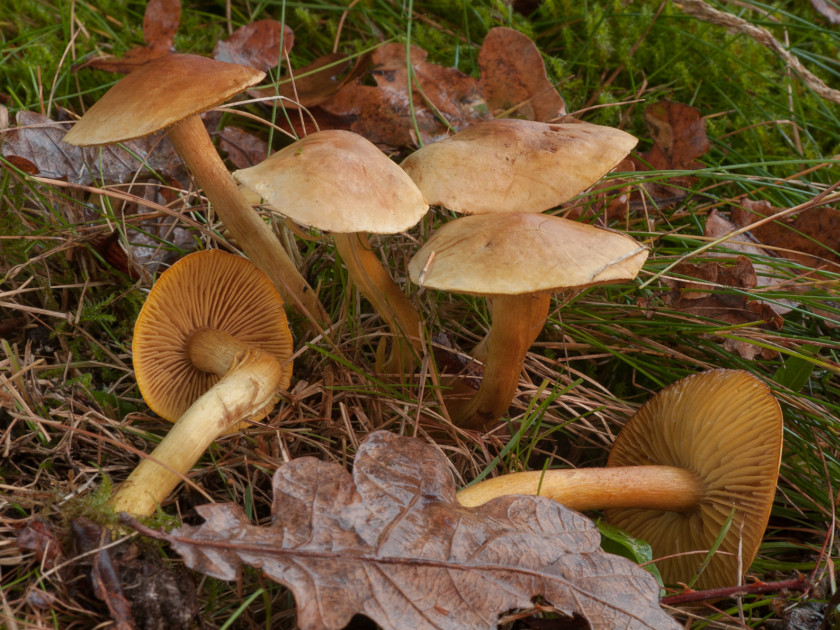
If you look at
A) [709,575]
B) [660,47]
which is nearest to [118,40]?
[660,47]

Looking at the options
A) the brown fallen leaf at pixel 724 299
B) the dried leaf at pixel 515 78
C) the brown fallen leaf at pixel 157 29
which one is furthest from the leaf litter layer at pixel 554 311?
the dried leaf at pixel 515 78

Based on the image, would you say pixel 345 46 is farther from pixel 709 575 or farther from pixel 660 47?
pixel 709 575

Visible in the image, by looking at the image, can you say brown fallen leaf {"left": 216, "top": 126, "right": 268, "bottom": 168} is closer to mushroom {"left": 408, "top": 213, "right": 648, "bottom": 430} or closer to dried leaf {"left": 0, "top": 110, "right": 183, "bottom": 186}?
dried leaf {"left": 0, "top": 110, "right": 183, "bottom": 186}

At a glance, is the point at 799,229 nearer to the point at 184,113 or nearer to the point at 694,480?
the point at 694,480

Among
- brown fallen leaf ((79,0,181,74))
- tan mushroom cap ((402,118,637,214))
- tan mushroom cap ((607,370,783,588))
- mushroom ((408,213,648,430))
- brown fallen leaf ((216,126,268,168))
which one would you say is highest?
brown fallen leaf ((79,0,181,74))

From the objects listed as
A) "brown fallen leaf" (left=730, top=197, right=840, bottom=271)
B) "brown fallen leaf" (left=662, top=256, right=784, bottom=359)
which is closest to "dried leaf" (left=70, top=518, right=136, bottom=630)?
"brown fallen leaf" (left=662, top=256, right=784, bottom=359)

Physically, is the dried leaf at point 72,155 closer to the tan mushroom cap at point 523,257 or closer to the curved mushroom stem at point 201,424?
the curved mushroom stem at point 201,424

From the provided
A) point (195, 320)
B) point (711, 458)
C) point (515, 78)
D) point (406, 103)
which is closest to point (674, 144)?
point (515, 78)
